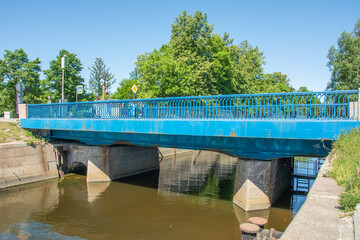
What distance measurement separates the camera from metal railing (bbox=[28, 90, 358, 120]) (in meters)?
8.42

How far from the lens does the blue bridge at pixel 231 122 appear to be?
845 centimetres

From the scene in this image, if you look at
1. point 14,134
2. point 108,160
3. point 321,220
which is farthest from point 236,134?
point 14,134

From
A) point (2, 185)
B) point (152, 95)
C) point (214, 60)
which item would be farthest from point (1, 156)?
point (214, 60)

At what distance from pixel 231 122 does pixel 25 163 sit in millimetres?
12213

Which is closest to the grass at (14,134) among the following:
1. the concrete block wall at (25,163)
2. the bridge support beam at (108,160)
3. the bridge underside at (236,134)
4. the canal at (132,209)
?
the concrete block wall at (25,163)

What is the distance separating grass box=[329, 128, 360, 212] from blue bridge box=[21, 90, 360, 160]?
138cm

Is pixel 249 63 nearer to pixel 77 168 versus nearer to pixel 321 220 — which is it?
pixel 77 168

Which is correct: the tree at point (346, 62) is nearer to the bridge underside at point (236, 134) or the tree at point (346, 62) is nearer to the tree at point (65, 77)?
the bridge underside at point (236, 134)

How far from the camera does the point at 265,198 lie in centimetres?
1116

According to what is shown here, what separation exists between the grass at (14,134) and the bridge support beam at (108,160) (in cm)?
226

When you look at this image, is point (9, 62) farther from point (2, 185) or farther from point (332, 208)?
point (332, 208)

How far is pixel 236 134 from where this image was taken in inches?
377

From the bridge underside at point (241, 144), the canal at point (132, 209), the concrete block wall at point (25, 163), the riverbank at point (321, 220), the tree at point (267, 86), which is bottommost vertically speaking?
the canal at point (132, 209)

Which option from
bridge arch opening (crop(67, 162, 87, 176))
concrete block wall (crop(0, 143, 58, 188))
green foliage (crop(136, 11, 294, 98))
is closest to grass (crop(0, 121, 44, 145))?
concrete block wall (crop(0, 143, 58, 188))
